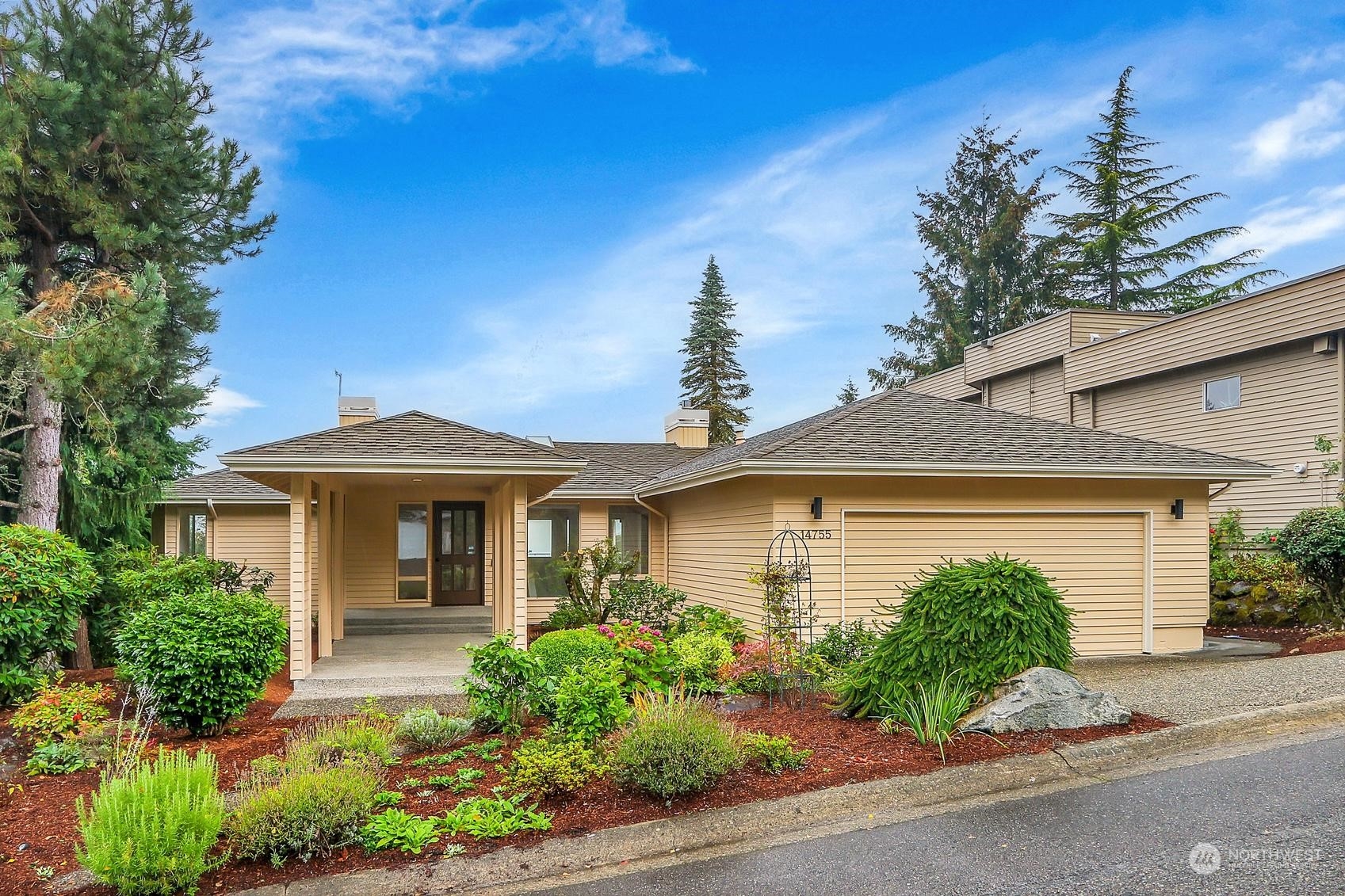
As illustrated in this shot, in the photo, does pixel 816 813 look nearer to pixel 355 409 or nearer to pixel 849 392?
pixel 355 409

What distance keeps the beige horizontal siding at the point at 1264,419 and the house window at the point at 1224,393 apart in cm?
8

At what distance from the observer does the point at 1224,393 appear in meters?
14.7

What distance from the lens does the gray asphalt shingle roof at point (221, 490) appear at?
49.6ft

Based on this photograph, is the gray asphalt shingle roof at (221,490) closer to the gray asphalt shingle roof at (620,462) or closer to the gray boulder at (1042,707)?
the gray asphalt shingle roof at (620,462)

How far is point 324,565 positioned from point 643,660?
6.10m

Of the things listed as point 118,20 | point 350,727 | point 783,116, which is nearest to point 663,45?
point 783,116

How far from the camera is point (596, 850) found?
4555 millimetres

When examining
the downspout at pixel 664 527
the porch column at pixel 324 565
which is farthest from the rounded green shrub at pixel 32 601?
the downspout at pixel 664 527

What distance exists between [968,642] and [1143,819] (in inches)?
71.8

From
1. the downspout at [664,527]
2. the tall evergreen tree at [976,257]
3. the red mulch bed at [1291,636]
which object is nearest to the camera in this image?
the red mulch bed at [1291,636]

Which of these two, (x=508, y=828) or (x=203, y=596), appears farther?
(x=203, y=596)

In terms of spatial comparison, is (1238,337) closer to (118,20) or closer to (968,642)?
(968,642)

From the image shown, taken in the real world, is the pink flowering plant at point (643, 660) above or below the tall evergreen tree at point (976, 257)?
below

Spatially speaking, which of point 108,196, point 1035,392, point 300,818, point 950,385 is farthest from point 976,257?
point 300,818
